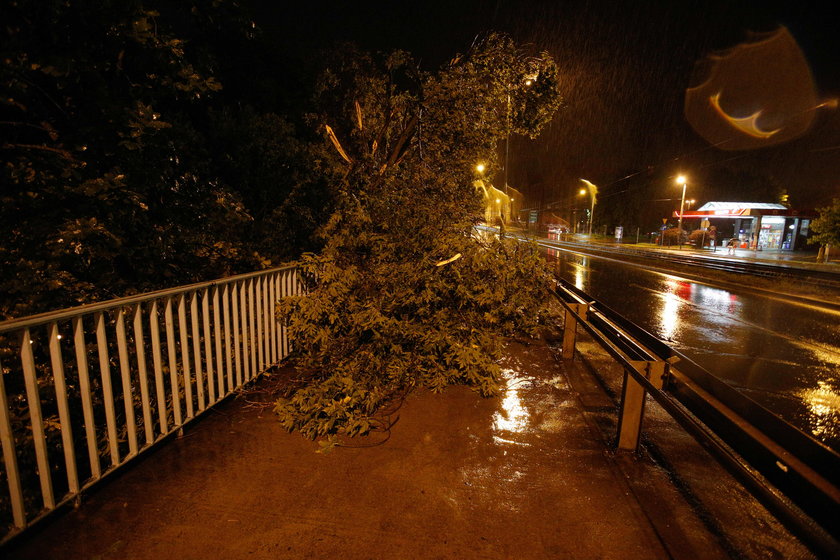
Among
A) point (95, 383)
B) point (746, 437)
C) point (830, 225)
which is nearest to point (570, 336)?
point (746, 437)

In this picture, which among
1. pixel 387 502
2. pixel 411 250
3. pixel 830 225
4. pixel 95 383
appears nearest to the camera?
pixel 387 502

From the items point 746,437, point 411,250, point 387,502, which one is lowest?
point 387,502

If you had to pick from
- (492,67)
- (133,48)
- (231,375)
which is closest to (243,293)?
(231,375)

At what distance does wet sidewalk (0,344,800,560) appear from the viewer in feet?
7.02

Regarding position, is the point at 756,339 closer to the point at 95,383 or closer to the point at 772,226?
the point at 95,383

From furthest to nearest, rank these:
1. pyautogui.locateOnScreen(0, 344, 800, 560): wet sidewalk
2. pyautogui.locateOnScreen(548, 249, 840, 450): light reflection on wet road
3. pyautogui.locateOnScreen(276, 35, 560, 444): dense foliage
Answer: pyautogui.locateOnScreen(548, 249, 840, 450): light reflection on wet road → pyautogui.locateOnScreen(276, 35, 560, 444): dense foliage → pyautogui.locateOnScreen(0, 344, 800, 560): wet sidewalk

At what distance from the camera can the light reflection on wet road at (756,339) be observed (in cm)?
467

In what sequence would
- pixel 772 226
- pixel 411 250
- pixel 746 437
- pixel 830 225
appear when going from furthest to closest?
pixel 772 226 < pixel 830 225 < pixel 411 250 < pixel 746 437

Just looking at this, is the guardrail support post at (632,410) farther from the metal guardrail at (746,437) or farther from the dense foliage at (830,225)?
the dense foliage at (830,225)

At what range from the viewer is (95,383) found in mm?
3250

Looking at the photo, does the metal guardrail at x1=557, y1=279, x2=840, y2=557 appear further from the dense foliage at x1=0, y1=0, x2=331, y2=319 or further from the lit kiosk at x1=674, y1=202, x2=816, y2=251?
the lit kiosk at x1=674, y1=202, x2=816, y2=251

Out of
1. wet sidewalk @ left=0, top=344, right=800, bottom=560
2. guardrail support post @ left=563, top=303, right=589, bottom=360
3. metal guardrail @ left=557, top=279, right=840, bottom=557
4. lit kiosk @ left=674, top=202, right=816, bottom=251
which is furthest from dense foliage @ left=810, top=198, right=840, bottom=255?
wet sidewalk @ left=0, top=344, right=800, bottom=560

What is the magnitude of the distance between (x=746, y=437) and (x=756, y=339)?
23.1ft

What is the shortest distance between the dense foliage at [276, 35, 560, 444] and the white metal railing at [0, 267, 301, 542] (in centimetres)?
61
